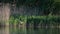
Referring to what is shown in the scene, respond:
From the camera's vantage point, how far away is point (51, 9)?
20.1 meters

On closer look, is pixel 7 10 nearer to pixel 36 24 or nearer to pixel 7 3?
pixel 7 3

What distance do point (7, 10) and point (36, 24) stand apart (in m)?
3.21

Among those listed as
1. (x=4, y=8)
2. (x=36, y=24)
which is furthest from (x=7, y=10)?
(x=36, y=24)

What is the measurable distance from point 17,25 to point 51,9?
3.28m

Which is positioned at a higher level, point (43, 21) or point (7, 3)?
point (7, 3)

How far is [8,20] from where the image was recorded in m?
19.5

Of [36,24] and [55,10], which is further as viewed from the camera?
[55,10]

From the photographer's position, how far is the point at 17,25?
18.8 metres

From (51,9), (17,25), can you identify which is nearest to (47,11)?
(51,9)

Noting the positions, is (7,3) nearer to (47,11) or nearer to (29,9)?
(29,9)

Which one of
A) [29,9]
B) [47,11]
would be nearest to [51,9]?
[47,11]

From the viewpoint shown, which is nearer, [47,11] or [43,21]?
[43,21]

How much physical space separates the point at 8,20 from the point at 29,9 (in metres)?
2.13

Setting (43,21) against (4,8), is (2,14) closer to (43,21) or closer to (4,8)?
(4,8)
